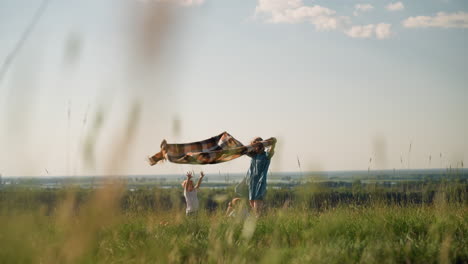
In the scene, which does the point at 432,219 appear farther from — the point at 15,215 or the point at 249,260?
the point at 15,215

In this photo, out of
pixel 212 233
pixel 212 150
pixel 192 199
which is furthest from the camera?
pixel 192 199

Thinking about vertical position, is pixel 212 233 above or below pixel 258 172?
below

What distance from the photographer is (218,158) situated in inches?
314

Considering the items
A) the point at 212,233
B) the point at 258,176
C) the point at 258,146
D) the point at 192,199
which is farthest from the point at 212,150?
the point at 212,233

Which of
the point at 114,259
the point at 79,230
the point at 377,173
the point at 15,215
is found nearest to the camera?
the point at 79,230

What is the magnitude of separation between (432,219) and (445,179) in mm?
2371

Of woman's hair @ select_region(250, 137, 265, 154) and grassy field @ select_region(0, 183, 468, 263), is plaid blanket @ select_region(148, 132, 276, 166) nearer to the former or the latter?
woman's hair @ select_region(250, 137, 265, 154)

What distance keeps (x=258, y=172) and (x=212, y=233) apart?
13.3 ft

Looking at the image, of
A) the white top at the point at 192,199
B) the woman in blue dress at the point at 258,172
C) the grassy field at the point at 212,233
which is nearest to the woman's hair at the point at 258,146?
the woman in blue dress at the point at 258,172

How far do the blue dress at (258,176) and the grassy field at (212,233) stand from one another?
1.21 metres

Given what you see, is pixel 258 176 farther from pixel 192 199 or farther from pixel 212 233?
pixel 212 233

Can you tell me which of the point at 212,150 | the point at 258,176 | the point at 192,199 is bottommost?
the point at 192,199

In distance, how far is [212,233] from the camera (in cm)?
438

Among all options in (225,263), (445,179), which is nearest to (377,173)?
(445,179)
